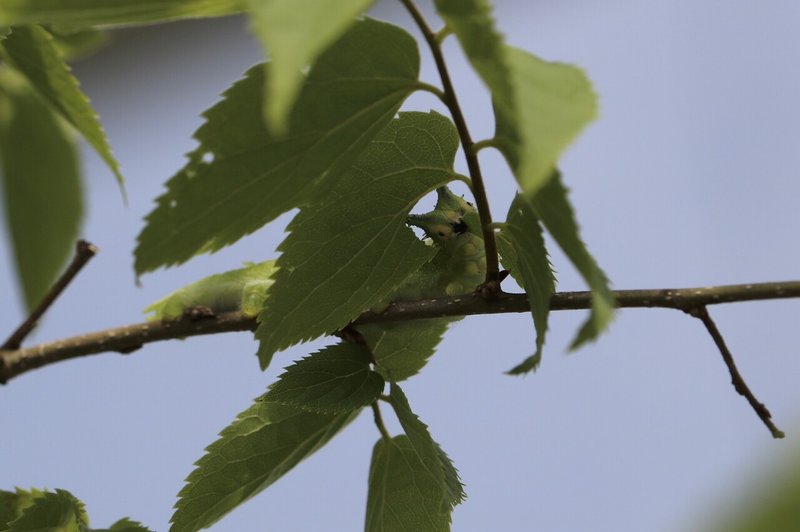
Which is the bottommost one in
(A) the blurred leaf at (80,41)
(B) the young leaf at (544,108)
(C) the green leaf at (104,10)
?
(B) the young leaf at (544,108)

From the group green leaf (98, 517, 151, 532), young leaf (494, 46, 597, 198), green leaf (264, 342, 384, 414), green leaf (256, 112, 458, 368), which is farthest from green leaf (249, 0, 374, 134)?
green leaf (98, 517, 151, 532)

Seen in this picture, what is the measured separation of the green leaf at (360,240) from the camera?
2.27 ft

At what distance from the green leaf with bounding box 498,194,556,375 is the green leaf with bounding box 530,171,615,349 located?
93 mm

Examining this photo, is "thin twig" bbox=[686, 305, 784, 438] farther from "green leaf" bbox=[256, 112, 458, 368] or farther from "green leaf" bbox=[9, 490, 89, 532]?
"green leaf" bbox=[9, 490, 89, 532]

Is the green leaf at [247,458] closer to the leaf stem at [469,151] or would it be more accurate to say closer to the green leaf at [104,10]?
the leaf stem at [469,151]

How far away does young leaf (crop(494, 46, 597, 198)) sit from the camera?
0.40 meters

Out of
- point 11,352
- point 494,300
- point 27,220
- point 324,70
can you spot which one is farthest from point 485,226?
point 27,220

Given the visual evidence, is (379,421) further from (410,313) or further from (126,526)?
(126,526)

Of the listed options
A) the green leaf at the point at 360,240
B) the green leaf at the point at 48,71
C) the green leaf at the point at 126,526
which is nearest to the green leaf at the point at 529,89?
the green leaf at the point at 360,240

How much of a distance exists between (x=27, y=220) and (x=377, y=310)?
480 millimetres

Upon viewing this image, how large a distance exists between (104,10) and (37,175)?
2.02 ft

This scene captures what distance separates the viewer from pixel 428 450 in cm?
77

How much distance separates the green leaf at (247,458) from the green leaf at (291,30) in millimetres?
484

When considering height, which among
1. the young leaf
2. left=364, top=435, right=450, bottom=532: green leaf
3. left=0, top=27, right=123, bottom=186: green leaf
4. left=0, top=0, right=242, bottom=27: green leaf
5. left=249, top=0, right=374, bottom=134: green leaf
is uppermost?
left=0, top=27, right=123, bottom=186: green leaf
